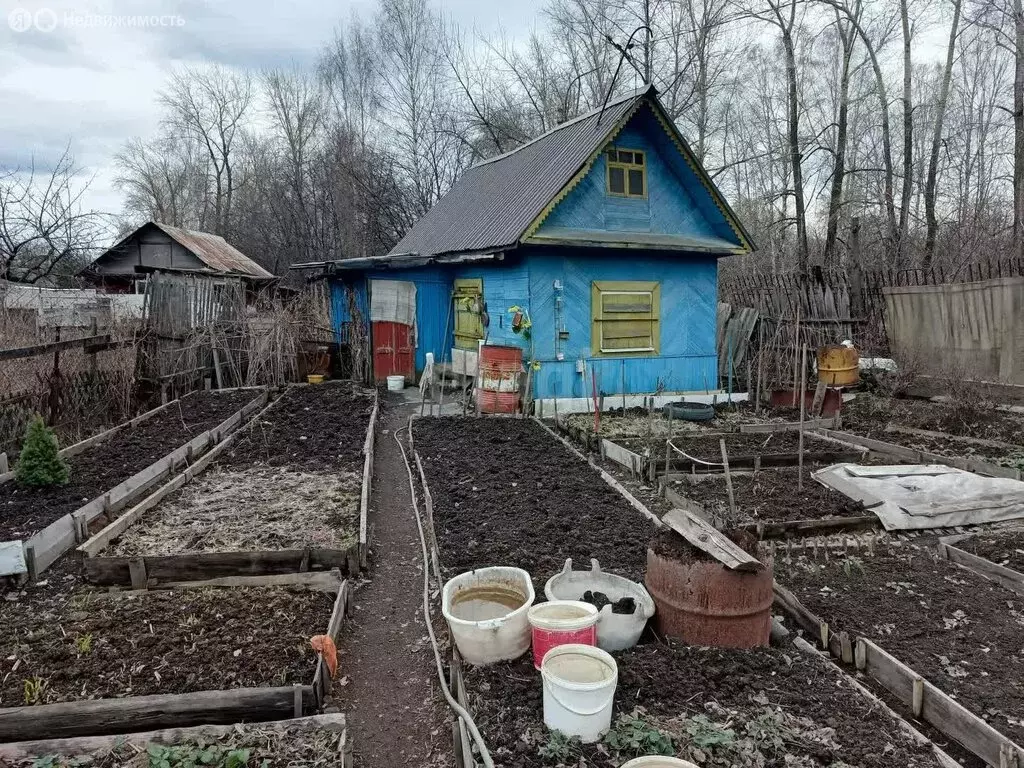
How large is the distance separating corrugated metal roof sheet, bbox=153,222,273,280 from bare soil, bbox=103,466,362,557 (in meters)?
18.7

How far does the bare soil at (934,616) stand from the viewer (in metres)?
3.55

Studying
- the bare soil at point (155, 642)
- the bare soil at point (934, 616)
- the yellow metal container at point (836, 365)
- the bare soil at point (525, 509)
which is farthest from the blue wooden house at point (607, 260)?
the bare soil at point (155, 642)

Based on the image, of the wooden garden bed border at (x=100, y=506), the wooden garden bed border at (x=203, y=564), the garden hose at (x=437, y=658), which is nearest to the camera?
the garden hose at (x=437, y=658)

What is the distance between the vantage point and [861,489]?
20.7 feet

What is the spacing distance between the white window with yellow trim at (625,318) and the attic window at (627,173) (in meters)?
1.68

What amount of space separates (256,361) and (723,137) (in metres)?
22.2

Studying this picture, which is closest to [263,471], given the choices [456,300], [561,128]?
[456,300]

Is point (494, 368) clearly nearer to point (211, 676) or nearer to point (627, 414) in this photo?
point (627, 414)

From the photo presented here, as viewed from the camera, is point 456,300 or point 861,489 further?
point 456,300

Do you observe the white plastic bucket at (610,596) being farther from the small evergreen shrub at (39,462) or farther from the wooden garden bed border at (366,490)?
the small evergreen shrub at (39,462)

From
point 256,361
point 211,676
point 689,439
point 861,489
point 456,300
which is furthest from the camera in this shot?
point 456,300

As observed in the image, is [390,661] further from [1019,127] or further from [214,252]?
[214,252]

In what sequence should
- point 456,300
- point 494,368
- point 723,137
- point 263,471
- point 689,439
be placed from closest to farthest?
point 263,471 → point 689,439 → point 494,368 → point 456,300 → point 723,137

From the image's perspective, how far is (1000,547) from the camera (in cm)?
529
